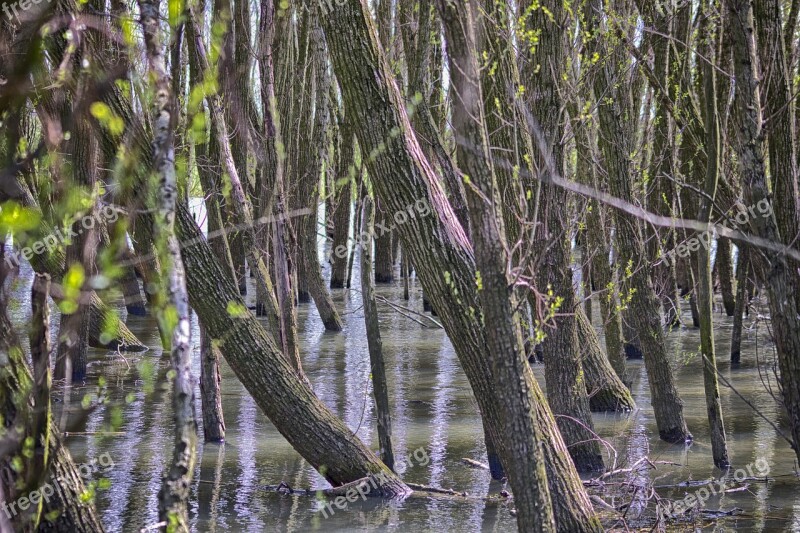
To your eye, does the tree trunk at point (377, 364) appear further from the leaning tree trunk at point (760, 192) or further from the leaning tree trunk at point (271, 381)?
the leaning tree trunk at point (760, 192)

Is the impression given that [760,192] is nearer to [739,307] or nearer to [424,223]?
[424,223]

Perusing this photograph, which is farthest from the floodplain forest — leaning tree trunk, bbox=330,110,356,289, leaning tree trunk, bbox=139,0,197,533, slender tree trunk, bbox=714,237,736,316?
leaning tree trunk, bbox=330,110,356,289

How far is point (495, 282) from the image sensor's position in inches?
169

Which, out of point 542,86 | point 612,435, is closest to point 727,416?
point 612,435

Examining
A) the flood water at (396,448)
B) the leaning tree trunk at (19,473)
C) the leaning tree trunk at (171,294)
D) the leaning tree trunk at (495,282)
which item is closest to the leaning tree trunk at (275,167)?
A: the flood water at (396,448)

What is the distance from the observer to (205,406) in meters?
9.16

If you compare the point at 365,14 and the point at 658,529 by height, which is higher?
the point at 365,14

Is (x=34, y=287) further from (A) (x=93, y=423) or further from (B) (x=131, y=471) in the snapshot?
(A) (x=93, y=423)

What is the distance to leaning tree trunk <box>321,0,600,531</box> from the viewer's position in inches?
212

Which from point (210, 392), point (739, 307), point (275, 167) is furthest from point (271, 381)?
point (739, 307)

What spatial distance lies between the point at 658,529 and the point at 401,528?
177cm

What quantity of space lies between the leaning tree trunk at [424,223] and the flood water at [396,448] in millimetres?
1439

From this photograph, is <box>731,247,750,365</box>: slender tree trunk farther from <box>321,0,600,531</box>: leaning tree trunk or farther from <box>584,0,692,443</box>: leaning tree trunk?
<box>321,0,600,531</box>: leaning tree trunk

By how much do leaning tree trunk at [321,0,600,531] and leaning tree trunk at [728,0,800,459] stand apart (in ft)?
4.99
